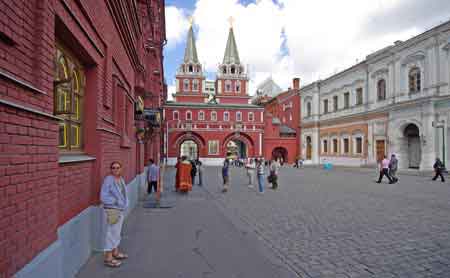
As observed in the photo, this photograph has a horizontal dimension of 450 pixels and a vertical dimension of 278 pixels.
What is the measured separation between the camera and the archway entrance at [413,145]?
96.3 feet

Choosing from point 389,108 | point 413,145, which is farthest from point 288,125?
point 413,145

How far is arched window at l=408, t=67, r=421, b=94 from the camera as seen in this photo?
28156 millimetres

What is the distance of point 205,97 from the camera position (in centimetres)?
5834

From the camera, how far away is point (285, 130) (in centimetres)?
5119

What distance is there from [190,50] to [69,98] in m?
56.4

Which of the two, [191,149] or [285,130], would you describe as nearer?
[285,130]

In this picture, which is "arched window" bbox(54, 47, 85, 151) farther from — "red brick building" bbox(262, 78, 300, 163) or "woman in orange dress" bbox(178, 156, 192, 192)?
"red brick building" bbox(262, 78, 300, 163)

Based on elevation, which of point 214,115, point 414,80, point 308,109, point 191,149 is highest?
point 414,80

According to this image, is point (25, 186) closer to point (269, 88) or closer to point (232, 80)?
point (232, 80)

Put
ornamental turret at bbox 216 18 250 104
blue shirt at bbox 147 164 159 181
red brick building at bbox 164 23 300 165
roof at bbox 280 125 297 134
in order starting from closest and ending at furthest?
1. blue shirt at bbox 147 164 159 181
2. red brick building at bbox 164 23 300 165
3. roof at bbox 280 125 297 134
4. ornamental turret at bbox 216 18 250 104

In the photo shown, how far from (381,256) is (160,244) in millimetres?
4035

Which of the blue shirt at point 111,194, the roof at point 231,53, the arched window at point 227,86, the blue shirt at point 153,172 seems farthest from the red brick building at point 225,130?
the blue shirt at point 111,194

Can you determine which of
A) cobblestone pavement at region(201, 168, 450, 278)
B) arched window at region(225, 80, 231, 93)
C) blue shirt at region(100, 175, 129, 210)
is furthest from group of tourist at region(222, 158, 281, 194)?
arched window at region(225, 80, 231, 93)

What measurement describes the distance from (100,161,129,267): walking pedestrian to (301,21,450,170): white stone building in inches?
1061
